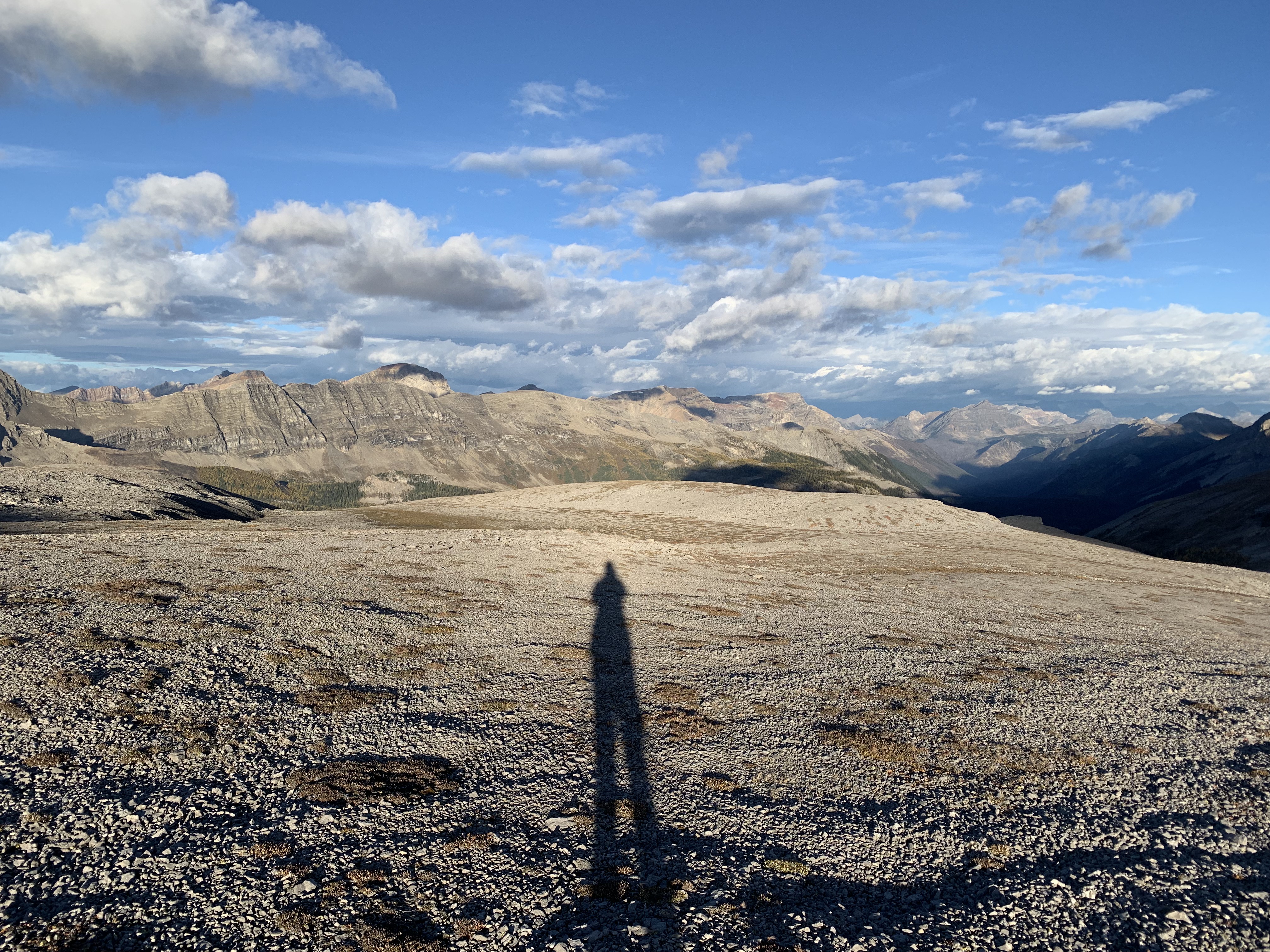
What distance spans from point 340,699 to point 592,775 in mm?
7313

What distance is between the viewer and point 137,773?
11602mm

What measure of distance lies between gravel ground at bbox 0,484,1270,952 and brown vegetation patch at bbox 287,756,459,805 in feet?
0.26

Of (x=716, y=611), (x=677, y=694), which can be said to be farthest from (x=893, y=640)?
(x=677, y=694)

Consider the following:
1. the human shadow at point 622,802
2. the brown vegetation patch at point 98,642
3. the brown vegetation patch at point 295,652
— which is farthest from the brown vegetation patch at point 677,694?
the brown vegetation patch at point 98,642

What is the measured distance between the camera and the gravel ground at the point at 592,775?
9000 millimetres

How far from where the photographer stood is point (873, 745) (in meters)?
15.1

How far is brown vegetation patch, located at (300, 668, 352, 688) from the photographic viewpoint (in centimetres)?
1700

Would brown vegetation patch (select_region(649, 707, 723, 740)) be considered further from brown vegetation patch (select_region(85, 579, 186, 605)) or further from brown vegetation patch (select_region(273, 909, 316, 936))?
brown vegetation patch (select_region(85, 579, 186, 605))

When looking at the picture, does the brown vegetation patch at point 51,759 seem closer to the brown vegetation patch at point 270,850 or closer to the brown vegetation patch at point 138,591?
the brown vegetation patch at point 270,850

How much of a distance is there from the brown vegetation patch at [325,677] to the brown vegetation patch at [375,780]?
15.3 feet

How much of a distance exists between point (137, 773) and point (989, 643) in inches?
1094

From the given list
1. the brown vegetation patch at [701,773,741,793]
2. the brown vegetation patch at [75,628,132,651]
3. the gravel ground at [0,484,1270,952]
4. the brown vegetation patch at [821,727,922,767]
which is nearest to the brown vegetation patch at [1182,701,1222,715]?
the gravel ground at [0,484,1270,952]

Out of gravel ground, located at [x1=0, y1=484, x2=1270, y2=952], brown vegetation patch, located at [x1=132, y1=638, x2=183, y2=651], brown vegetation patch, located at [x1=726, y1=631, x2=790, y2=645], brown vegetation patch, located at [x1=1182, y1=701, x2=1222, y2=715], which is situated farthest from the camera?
brown vegetation patch, located at [x1=726, y1=631, x2=790, y2=645]

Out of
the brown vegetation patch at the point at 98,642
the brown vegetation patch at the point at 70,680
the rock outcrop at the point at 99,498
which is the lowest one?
the rock outcrop at the point at 99,498
